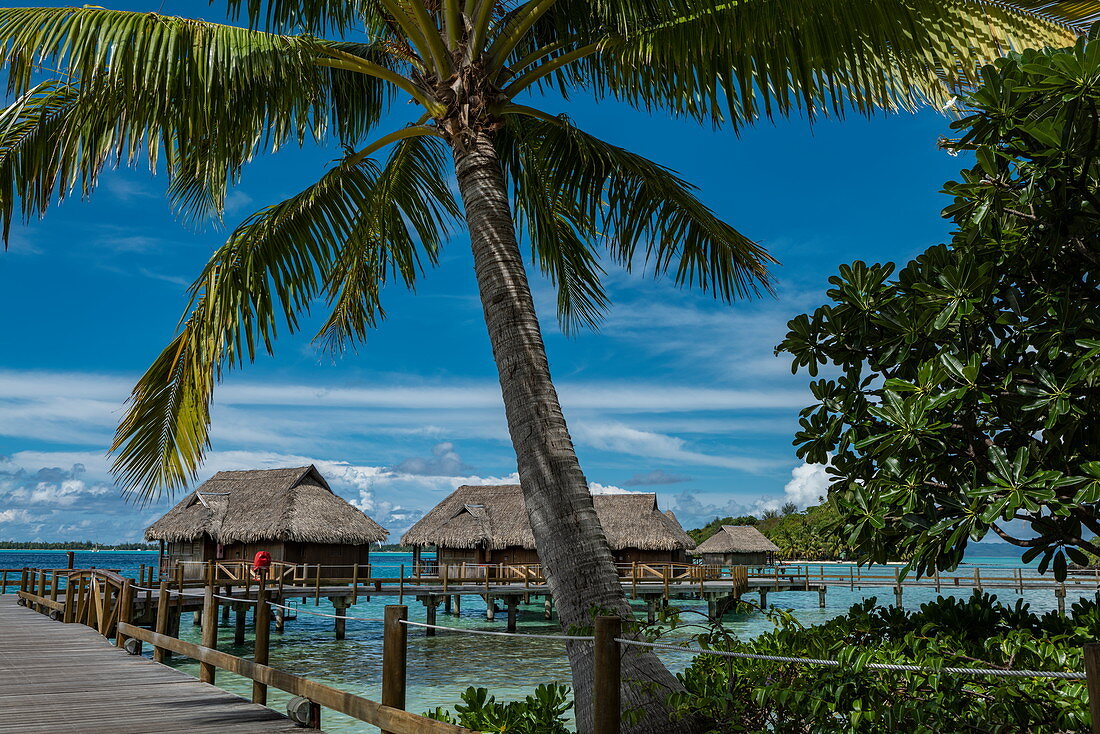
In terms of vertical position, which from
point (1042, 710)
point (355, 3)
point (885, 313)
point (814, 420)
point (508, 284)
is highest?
point (355, 3)

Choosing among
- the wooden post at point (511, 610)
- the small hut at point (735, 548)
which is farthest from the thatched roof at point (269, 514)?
the small hut at point (735, 548)

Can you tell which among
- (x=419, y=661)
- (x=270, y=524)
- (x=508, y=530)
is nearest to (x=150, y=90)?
(x=419, y=661)

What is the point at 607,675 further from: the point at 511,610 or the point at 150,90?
the point at 511,610

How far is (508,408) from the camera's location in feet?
17.5

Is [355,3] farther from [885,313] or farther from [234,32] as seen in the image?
[885,313]

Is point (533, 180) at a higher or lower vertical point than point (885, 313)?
higher

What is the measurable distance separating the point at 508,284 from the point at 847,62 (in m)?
2.78

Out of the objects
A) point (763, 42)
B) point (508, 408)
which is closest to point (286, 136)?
point (508, 408)

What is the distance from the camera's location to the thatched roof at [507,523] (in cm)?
3428

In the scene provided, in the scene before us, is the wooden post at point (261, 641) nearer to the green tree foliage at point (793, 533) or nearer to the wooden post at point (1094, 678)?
the wooden post at point (1094, 678)

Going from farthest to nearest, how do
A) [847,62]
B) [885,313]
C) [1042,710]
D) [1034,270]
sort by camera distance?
[847,62], [885,313], [1034,270], [1042,710]

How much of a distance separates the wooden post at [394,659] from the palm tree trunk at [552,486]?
881 millimetres

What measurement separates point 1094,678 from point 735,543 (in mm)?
45964

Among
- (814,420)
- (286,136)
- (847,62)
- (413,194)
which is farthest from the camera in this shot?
(413,194)
